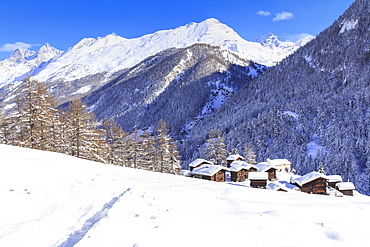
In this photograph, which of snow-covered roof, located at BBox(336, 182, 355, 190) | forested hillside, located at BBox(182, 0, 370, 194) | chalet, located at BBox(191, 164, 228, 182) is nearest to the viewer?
chalet, located at BBox(191, 164, 228, 182)

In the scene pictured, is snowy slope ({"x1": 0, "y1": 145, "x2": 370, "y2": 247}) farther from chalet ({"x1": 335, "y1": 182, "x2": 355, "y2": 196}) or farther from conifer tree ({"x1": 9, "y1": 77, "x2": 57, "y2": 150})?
chalet ({"x1": 335, "y1": 182, "x2": 355, "y2": 196})

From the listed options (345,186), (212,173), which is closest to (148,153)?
(212,173)

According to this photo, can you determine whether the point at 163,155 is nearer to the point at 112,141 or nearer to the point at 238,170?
the point at 112,141

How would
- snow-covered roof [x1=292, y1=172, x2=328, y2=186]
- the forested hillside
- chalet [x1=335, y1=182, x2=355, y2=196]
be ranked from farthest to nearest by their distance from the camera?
1. the forested hillside
2. chalet [x1=335, y1=182, x2=355, y2=196]
3. snow-covered roof [x1=292, y1=172, x2=328, y2=186]

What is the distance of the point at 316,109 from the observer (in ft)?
324

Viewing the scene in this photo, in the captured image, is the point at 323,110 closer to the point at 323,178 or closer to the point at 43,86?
the point at 323,178

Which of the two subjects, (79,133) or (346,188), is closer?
(79,133)

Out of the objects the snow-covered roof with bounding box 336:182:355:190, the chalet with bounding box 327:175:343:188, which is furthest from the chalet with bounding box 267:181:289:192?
the chalet with bounding box 327:175:343:188

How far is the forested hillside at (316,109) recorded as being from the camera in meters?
74.0

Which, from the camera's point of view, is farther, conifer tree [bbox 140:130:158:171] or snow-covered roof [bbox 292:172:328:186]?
conifer tree [bbox 140:130:158:171]

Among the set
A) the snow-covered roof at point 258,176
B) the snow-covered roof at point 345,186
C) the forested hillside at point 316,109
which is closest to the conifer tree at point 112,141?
the snow-covered roof at point 258,176

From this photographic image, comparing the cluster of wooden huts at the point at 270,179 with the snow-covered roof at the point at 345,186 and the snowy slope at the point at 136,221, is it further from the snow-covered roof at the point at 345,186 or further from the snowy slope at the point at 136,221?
the snowy slope at the point at 136,221

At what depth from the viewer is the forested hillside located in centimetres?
7400

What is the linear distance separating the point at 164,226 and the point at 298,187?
1538 inches
